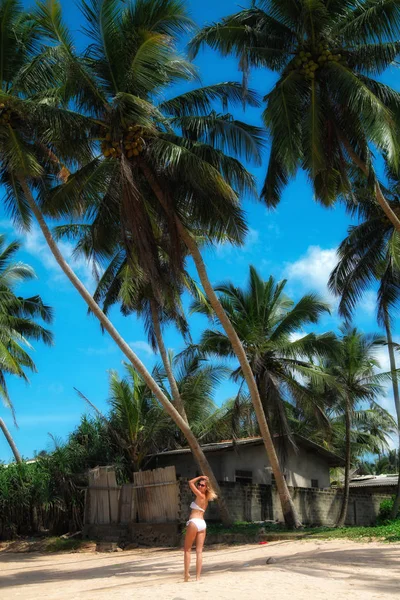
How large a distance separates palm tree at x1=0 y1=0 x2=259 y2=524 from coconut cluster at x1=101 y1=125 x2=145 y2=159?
45mm

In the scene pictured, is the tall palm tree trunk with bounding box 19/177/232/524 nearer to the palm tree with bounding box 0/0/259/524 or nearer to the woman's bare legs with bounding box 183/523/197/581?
the palm tree with bounding box 0/0/259/524

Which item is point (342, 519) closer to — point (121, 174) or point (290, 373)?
point (290, 373)

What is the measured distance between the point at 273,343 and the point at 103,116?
916cm

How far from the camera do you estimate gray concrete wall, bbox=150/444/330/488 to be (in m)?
24.2

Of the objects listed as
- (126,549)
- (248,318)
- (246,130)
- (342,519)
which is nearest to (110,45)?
(246,130)

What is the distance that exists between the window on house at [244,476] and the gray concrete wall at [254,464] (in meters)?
0.13

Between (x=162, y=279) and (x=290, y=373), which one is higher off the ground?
(x=162, y=279)

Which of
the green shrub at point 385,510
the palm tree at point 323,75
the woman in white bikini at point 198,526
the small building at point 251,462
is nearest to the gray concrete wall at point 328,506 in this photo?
the green shrub at point 385,510

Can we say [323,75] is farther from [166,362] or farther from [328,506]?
[328,506]

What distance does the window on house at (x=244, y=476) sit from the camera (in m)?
24.6

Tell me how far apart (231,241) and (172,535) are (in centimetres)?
797

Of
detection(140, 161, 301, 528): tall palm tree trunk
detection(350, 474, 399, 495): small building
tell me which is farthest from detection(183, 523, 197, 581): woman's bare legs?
detection(350, 474, 399, 495): small building

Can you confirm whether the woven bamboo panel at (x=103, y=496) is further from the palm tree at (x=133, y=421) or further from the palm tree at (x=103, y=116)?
the palm tree at (x=103, y=116)

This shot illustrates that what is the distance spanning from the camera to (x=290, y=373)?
2133 cm
